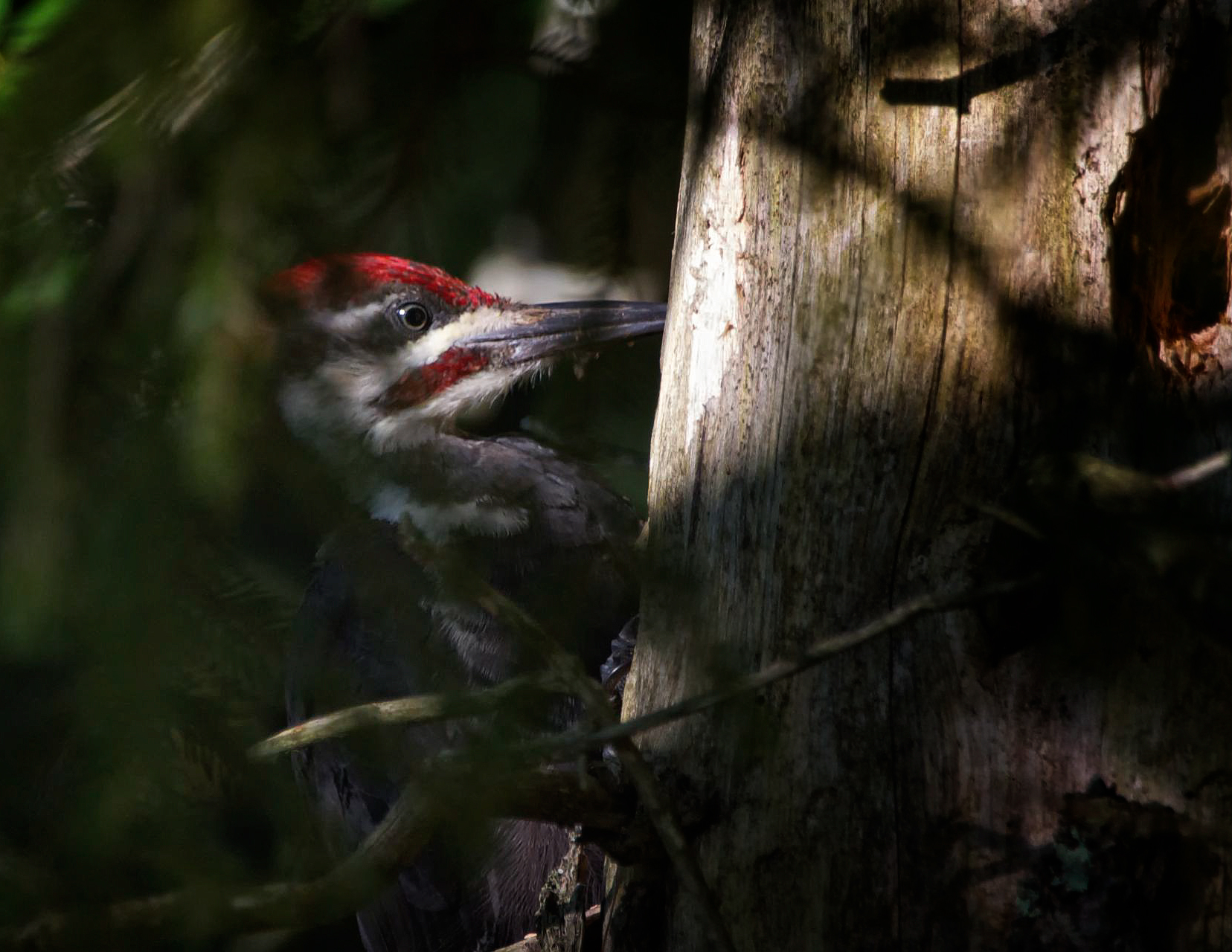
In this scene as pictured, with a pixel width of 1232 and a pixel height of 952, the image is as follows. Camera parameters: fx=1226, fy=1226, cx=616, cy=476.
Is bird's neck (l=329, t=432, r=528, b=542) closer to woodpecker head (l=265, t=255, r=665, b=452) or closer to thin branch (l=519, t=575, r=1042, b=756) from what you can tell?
woodpecker head (l=265, t=255, r=665, b=452)

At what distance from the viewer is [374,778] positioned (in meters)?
2.62

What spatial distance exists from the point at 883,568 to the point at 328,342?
6.65ft

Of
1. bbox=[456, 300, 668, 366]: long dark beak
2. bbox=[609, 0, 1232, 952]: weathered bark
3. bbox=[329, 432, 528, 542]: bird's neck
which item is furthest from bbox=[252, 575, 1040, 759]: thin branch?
bbox=[456, 300, 668, 366]: long dark beak

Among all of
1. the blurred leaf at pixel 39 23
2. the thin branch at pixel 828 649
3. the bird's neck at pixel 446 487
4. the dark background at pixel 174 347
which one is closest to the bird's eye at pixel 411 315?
the bird's neck at pixel 446 487

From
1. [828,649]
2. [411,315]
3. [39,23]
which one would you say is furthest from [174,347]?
[411,315]

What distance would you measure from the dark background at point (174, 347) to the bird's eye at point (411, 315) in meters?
0.91

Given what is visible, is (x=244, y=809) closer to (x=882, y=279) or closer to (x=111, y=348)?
(x=111, y=348)

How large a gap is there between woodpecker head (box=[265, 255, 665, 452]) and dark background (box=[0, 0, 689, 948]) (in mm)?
791

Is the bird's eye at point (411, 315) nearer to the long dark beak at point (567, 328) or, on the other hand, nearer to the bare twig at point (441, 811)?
the long dark beak at point (567, 328)

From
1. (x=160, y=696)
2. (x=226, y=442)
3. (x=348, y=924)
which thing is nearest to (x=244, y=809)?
(x=160, y=696)

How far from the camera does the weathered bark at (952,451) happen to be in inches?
57.0

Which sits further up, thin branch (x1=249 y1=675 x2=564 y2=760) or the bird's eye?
the bird's eye

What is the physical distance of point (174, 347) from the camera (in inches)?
62.2

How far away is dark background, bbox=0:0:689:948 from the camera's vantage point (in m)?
1.11
